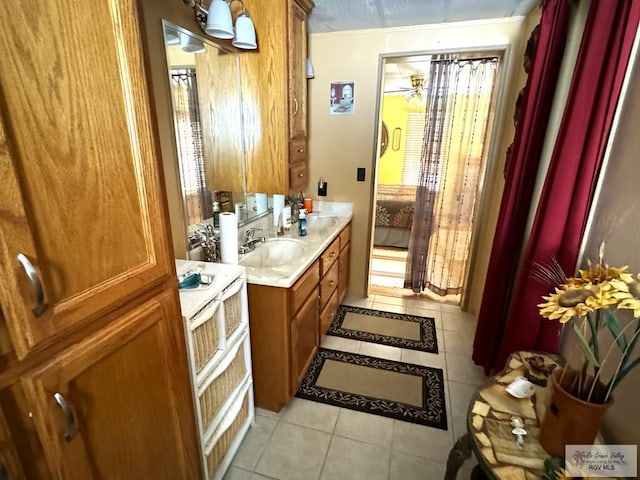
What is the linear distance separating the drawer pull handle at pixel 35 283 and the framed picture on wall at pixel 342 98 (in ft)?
8.58

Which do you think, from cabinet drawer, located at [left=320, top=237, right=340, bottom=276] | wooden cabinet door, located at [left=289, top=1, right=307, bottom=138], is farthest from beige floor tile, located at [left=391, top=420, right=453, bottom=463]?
wooden cabinet door, located at [left=289, top=1, right=307, bottom=138]

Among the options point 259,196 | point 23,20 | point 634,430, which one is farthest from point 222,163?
point 634,430

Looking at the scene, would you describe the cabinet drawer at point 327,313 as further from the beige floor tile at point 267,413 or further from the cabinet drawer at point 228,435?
the cabinet drawer at point 228,435

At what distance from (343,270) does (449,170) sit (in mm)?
1321

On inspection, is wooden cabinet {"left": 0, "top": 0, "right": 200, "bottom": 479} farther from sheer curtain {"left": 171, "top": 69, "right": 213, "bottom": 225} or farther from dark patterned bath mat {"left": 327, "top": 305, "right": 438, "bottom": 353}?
dark patterned bath mat {"left": 327, "top": 305, "right": 438, "bottom": 353}

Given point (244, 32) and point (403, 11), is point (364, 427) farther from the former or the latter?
point (403, 11)

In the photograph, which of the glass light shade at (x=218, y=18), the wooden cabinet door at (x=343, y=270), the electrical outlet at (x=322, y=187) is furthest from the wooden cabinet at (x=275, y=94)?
the wooden cabinet door at (x=343, y=270)

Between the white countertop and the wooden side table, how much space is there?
0.93 metres

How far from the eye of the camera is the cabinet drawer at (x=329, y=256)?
6.99ft

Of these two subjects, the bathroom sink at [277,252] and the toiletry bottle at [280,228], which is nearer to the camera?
the bathroom sink at [277,252]

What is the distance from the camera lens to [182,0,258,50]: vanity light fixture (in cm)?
145

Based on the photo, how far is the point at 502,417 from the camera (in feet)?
3.32

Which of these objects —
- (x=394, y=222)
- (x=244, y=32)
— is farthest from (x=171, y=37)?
(x=394, y=222)

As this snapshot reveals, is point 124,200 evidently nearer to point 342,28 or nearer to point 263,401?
point 263,401
